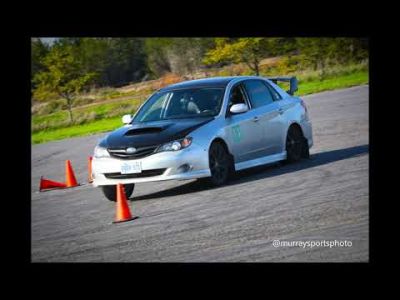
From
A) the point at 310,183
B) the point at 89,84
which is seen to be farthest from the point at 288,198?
the point at 89,84

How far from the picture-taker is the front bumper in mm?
12367

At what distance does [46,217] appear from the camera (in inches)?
485

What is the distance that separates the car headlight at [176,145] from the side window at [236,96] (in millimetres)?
1467

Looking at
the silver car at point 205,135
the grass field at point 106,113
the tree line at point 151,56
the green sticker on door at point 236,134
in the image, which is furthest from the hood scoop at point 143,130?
the grass field at point 106,113

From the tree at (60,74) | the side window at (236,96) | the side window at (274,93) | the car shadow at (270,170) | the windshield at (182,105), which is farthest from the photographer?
the tree at (60,74)

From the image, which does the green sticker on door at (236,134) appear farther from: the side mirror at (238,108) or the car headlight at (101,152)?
the car headlight at (101,152)

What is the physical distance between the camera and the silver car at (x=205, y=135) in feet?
40.9

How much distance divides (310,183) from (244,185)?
1035 mm

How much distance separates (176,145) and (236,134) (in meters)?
1.24

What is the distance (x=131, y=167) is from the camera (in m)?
12.4

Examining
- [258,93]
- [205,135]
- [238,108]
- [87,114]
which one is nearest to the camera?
[205,135]

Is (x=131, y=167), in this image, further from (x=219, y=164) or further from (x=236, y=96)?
(x=236, y=96)
